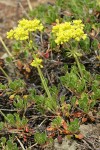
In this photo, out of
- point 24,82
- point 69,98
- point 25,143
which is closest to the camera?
point 25,143

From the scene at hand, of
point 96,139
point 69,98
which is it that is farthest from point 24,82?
point 96,139

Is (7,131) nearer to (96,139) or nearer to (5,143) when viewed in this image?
(5,143)

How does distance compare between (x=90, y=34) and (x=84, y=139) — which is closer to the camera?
(x=84, y=139)

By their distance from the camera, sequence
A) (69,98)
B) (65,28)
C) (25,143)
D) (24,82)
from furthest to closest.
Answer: (24,82)
(69,98)
(25,143)
(65,28)

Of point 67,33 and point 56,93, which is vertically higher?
point 67,33

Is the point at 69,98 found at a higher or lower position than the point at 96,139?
higher

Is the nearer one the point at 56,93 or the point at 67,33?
the point at 67,33

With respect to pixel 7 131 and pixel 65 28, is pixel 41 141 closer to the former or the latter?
pixel 7 131

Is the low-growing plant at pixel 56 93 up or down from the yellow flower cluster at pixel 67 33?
down

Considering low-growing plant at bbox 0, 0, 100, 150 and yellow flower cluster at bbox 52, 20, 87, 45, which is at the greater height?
yellow flower cluster at bbox 52, 20, 87, 45

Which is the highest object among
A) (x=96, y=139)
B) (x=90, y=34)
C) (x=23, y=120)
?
(x=90, y=34)
